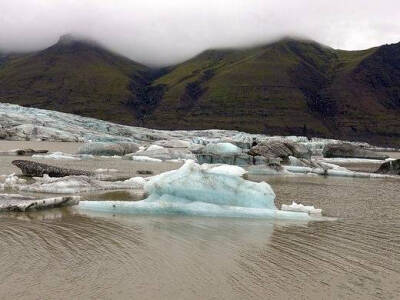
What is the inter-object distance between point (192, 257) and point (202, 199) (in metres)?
6.08

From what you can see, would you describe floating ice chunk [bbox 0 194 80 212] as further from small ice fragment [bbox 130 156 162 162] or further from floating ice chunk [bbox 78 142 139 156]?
floating ice chunk [bbox 78 142 139 156]

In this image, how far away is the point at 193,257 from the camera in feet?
33.9

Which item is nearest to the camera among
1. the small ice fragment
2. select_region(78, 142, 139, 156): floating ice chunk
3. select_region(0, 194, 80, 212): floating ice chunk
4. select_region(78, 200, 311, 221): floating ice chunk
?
select_region(0, 194, 80, 212): floating ice chunk

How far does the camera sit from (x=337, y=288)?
28.4 feet

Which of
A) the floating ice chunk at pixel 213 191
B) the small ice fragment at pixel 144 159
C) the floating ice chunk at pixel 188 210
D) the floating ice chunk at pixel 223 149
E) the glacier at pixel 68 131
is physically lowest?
the floating ice chunk at pixel 188 210

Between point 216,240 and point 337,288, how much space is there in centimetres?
395

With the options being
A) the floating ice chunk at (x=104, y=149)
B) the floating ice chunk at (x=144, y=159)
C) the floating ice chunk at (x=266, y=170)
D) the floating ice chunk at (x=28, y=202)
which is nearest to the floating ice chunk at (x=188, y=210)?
the floating ice chunk at (x=28, y=202)

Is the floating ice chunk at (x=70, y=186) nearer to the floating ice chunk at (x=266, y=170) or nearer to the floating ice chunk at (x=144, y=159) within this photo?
the floating ice chunk at (x=266, y=170)

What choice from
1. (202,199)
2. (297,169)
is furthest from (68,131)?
(202,199)

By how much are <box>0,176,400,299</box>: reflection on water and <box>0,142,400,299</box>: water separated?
0.06 ft

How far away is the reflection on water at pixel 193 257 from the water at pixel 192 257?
0.02m

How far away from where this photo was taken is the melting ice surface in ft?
51.3

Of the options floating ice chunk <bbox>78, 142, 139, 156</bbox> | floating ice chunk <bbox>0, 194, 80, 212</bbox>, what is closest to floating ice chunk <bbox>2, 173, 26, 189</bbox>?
floating ice chunk <bbox>0, 194, 80, 212</bbox>

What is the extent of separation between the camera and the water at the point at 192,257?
27.1 feet
